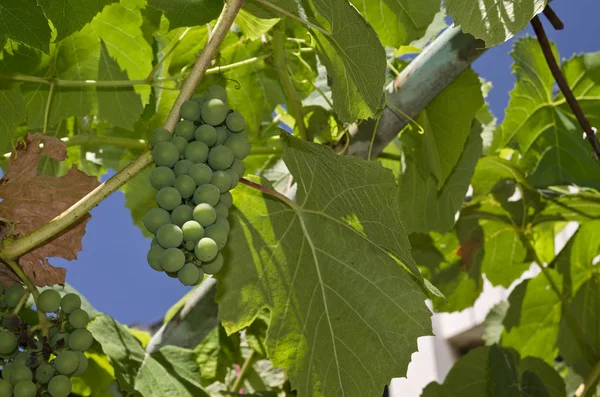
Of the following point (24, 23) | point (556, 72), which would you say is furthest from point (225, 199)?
point (556, 72)

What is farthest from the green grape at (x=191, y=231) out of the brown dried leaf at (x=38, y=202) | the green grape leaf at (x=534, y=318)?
the green grape leaf at (x=534, y=318)

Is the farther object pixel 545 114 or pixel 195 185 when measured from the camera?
pixel 545 114

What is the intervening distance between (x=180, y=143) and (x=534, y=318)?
1043 mm

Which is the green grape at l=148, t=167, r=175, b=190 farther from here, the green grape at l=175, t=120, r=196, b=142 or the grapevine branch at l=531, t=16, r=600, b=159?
the grapevine branch at l=531, t=16, r=600, b=159

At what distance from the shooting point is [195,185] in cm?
54

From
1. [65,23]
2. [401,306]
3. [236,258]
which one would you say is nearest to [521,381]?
[401,306]

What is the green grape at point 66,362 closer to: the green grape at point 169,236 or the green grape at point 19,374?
the green grape at point 19,374

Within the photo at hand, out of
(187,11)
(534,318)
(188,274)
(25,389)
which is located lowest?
(534,318)

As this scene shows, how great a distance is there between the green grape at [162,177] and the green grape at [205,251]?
61 millimetres

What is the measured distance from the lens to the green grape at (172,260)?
19.4 inches

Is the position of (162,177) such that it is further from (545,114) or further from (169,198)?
(545,114)

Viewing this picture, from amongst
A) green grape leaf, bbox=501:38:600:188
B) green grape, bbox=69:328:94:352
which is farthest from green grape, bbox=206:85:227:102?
green grape leaf, bbox=501:38:600:188

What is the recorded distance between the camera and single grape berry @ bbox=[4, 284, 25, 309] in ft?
2.04

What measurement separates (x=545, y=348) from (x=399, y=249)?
32.5 inches
